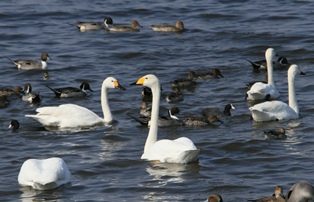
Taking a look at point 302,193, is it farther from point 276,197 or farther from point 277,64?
point 277,64

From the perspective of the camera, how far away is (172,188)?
12.2 m

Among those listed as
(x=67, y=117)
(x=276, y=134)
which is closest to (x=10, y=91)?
(x=67, y=117)

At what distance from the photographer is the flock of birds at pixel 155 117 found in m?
12.0

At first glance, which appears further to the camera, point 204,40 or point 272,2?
point 272,2

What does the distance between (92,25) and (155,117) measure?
516 inches

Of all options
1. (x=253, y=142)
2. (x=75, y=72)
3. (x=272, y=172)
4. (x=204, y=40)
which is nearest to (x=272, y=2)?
(x=204, y=40)

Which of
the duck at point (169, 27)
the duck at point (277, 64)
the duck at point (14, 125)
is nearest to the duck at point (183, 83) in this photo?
the duck at point (277, 64)

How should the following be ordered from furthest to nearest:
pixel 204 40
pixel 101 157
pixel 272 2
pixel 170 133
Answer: pixel 272 2 → pixel 204 40 → pixel 170 133 → pixel 101 157

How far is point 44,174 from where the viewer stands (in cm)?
1193

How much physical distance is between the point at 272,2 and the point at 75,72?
1054 cm

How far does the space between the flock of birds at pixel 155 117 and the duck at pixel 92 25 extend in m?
4.92

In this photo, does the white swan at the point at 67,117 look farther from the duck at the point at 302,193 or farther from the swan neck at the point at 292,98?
the duck at the point at 302,193

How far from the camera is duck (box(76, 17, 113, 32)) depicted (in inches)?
1058

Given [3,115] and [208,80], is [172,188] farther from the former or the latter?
[208,80]
